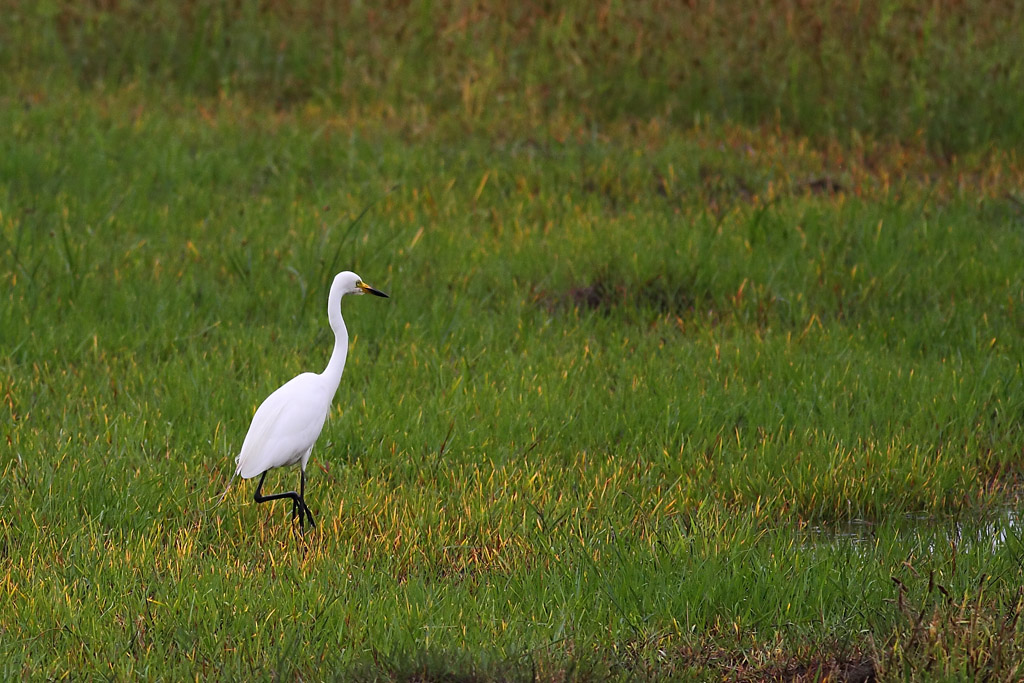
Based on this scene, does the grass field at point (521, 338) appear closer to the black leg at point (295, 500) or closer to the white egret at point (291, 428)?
the black leg at point (295, 500)

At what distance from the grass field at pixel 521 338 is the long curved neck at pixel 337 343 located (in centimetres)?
48

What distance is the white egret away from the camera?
4.26 metres

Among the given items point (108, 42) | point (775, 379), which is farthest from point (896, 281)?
point (108, 42)

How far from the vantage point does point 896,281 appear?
717cm

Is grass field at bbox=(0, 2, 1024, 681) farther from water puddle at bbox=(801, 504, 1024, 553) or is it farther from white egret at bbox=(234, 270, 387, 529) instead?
white egret at bbox=(234, 270, 387, 529)

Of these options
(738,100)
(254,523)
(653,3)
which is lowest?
(254,523)

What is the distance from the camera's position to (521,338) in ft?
21.3

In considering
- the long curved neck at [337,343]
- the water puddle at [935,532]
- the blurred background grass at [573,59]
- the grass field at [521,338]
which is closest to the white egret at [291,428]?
the long curved neck at [337,343]

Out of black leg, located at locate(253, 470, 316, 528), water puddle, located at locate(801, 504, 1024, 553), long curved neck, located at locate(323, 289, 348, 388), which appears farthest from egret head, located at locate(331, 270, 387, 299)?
water puddle, located at locate(801, 504, 1024, 553)

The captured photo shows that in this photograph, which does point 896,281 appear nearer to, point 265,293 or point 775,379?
point 775,379

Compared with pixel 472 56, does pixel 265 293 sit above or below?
below

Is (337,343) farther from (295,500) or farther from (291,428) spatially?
(295,500)

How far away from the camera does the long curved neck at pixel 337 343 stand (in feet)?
14.9

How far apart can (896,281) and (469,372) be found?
2.66 m
